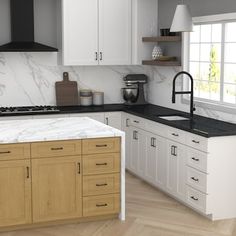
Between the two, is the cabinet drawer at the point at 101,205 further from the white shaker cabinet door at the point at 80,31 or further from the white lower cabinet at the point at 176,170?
the white shaker cabinet door at the point at 80,31

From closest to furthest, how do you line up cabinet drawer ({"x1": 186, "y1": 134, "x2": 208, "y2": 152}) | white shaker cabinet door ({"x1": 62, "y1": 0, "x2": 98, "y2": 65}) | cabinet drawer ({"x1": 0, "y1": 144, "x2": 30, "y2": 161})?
1. cabinet drawer ({"x1": 0, "y1": 144, "x2": 30, "y2": 161})
2. cabinet drawer ({"x1": 186, "y1": 134, "x2": 208, "y2": 152})
3. white shaker cabinet door ({"x1": 62, "y1": 0, "x2": 98, "y2": 65})

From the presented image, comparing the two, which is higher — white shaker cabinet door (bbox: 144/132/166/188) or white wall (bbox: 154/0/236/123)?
white wall (bbox: 154/0/236/123)

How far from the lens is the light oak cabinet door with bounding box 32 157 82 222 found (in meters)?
4.61

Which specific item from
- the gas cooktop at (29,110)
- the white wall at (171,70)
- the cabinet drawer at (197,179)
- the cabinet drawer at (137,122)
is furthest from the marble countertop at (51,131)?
the white wall at (171,70)

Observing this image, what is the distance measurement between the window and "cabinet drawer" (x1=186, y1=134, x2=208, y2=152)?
2.18 feet

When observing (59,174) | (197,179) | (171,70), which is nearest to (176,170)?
(197,179)

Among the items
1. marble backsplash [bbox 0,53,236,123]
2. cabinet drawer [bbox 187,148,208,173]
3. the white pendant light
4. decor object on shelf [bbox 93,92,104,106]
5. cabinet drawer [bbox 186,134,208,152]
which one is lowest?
cabinet drawer [bbox 187,148,208,173]

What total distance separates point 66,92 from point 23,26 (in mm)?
1076

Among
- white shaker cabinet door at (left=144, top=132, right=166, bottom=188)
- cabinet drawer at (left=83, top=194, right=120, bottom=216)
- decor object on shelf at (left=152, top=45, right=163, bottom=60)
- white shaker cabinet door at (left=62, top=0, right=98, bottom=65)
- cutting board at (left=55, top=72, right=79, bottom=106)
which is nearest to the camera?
cabinet drawer at (left=83, top=194, right=120, bottom=216)

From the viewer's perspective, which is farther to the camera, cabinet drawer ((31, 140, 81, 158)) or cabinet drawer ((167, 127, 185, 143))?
cabinet drawer ((167, 127, 185, 143))

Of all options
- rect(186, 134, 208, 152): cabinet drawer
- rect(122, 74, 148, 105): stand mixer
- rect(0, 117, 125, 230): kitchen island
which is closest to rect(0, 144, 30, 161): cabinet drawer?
rect(0, 117, 125, 230): kitchen island

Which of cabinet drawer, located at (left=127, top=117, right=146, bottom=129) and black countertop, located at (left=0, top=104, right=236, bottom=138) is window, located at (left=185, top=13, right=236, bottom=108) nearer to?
black countertop, located at (left=0, top=104, right=236, bottom=138)

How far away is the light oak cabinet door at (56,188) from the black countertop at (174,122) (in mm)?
1240

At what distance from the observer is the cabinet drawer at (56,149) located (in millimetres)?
4570
